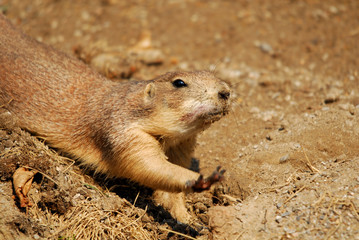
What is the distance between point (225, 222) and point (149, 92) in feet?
6.01

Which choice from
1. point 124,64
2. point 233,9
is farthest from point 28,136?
point 233,9

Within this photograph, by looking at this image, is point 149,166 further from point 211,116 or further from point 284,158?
point 284,158

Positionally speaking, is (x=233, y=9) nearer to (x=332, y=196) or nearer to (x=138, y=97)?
(x=138, y=97)

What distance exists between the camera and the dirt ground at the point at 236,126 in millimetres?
4121

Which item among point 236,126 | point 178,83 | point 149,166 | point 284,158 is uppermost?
point 178,83

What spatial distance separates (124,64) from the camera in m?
7.83

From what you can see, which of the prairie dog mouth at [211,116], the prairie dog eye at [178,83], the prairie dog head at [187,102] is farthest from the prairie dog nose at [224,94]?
the prairie dog eye at [178,83]

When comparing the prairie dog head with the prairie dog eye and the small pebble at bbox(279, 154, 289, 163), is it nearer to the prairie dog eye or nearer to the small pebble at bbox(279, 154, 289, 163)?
the prairie dog eye

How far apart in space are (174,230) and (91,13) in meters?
6.82

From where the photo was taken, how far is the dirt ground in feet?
13.5

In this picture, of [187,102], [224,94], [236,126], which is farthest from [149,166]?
[236,126]

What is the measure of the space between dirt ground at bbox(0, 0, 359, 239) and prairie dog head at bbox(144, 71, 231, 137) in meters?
0.79

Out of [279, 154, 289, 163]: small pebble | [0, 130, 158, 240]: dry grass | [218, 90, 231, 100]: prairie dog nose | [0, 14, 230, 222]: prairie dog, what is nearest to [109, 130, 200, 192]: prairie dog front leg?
[0, 14, 230, 222]: prairie dog

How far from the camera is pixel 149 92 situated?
15.6ft
